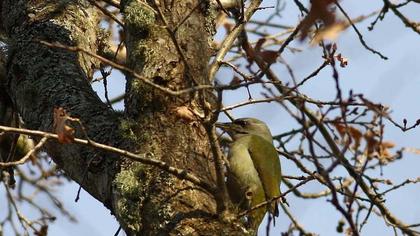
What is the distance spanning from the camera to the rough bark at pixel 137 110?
3.26m

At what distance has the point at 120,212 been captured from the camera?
3.32 metres

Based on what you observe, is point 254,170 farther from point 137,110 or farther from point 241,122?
point 137,110

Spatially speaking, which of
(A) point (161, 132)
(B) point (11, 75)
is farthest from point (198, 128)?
Answer: (B) point (11, 75)

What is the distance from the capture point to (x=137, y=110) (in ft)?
11.8

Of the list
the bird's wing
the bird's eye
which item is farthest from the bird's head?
the bird's wing

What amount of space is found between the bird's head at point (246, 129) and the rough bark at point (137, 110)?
1335 millimetres

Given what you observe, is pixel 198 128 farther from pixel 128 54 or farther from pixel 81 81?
pixel 81 81

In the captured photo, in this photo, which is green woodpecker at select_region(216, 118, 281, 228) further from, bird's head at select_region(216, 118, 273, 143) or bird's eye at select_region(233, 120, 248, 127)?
bird's eye at select_region(233, 120, 248, 127)

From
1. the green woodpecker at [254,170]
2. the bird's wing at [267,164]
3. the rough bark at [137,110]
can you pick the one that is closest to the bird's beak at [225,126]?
the green woodpecker at [254,170]

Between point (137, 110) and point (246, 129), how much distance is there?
1.95 m

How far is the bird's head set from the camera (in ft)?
17.7

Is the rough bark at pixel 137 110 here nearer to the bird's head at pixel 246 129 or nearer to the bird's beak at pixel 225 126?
the bird's beak at pixel 225 126

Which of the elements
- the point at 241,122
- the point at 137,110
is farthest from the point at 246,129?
the point at 137,110

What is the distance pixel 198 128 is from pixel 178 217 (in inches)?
20.9
